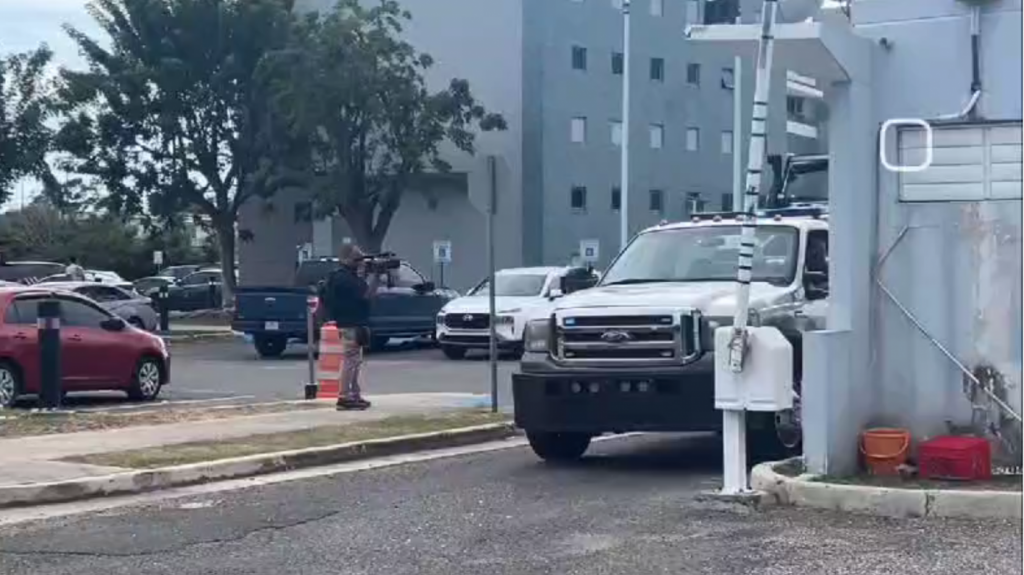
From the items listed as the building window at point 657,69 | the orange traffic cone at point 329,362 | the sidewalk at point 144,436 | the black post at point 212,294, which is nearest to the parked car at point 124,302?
the orange traffic cone at point 329,362

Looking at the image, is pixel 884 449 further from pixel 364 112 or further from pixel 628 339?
pixel 364 112

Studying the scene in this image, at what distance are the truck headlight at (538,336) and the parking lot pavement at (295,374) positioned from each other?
629 cm

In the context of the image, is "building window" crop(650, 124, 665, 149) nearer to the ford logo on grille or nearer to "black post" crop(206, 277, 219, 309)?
"black post" crop(206, 277, 219, 309)

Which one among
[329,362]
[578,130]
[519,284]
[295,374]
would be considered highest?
[578,130]

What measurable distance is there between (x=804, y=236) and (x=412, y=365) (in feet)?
49.4

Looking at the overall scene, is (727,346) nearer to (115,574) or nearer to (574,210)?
(115,574)

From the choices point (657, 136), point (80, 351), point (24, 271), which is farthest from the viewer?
point (657, 136)

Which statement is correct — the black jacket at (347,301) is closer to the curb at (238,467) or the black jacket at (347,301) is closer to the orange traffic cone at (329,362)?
the curb at (238,467)

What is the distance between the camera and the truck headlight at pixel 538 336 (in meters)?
11.6

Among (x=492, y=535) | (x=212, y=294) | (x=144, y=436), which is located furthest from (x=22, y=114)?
(x=492, y=535)

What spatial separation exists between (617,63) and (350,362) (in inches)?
1565

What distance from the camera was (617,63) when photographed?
179ft

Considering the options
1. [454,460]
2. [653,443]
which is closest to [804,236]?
[653,443]

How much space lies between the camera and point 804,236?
12.5m
